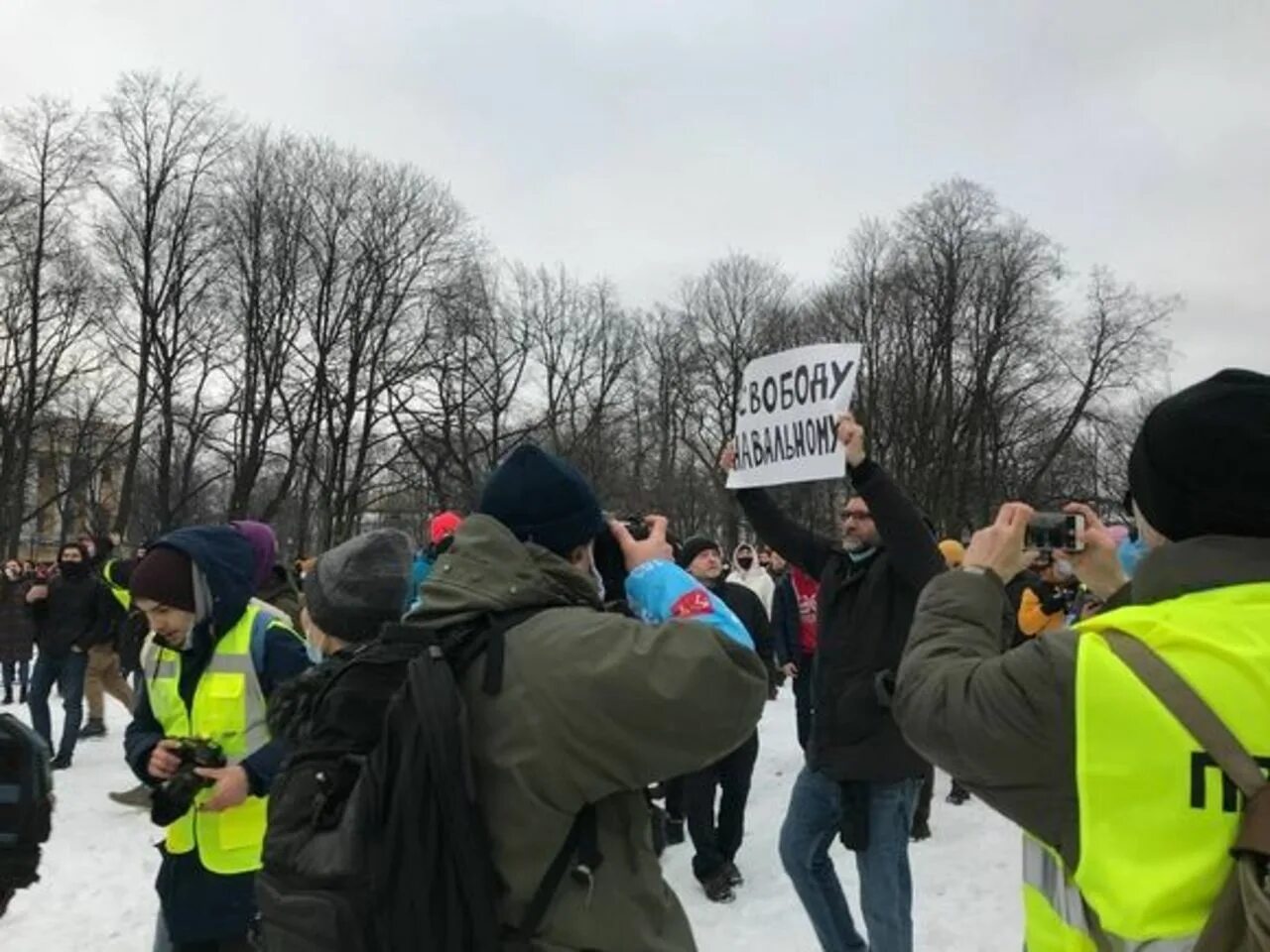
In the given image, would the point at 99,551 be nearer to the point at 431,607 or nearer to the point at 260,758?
the point at 260,758

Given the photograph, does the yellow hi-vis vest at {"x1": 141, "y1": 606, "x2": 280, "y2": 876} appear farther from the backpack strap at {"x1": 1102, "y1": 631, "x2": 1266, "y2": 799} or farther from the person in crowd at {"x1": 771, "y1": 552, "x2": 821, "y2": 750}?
the person in crowd at {"x1": 771, "y1": 552, "x2": 821, "y2": 750}

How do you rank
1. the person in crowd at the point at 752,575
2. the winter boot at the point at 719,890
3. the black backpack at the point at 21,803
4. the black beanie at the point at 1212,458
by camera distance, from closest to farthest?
the black beanie at the point at 1212,458, the black backpack at the point at 21,803, the winter boot at the point at 719,890, the person in crowd at the point at 752,575

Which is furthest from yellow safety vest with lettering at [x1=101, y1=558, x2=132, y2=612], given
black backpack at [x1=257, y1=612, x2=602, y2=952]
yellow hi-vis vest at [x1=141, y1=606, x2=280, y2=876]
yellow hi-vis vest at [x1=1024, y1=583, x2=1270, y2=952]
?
yellow hi-vis vest at [x1=1024, y1=583, x2=1270, y2=952]

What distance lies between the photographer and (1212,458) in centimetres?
175

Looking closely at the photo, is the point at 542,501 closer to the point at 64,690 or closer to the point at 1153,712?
the point at 1153,712

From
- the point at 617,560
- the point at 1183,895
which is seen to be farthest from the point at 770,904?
the point at 1183,895

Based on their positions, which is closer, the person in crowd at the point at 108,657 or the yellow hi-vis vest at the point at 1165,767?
the yellow hi-vis vest at the point at 1165,767

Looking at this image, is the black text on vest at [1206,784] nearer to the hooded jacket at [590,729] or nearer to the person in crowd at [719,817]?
the hooded jacket at [590,729]

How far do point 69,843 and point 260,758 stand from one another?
204 inches

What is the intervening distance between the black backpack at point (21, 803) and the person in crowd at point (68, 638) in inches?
355

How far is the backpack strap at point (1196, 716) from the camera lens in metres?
1.56

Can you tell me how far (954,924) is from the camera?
6.04 meters

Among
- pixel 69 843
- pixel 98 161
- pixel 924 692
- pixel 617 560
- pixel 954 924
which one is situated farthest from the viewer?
pixel 98 161

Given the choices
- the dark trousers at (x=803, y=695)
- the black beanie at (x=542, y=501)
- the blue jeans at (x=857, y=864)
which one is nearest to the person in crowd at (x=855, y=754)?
the blue jeans at (x=857, y=864)
